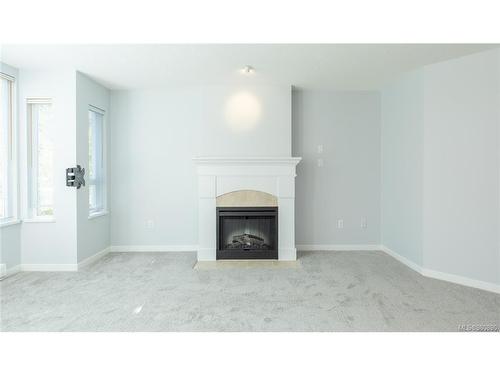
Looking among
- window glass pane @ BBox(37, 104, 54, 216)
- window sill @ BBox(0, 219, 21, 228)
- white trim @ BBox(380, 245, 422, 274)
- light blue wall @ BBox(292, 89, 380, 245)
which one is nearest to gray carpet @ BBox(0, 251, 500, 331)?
white trim @ BBox(380, 245, 422, 274)

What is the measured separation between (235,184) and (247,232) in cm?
64

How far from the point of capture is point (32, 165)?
11.8 feet

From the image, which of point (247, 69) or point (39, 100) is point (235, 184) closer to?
point (247, 69)

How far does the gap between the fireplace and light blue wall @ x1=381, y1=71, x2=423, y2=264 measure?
5.16 ft

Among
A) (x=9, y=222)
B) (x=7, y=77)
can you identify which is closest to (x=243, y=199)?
(x=9, y=222)

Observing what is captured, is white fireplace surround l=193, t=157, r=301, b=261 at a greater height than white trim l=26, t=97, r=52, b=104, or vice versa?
white trim l=26, t=97, r=52, b=104

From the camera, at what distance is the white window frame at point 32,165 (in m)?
3.56

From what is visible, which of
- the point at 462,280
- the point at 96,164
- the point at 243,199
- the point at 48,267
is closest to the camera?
the point at 462,280

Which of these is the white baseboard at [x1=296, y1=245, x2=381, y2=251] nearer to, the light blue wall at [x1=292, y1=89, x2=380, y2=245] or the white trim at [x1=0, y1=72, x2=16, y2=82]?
the light blue wall at [x1=292, y1=89, x2=380, y2=245]

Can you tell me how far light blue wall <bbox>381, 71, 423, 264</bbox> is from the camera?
140 inches

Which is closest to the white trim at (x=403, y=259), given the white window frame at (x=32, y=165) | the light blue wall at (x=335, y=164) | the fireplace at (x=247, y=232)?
the light blue wall at (x=335, y=164)

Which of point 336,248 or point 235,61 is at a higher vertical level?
point 235,61

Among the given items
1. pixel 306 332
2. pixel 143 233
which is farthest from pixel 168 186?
pixel 306 332

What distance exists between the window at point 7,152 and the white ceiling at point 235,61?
313 millimetres
